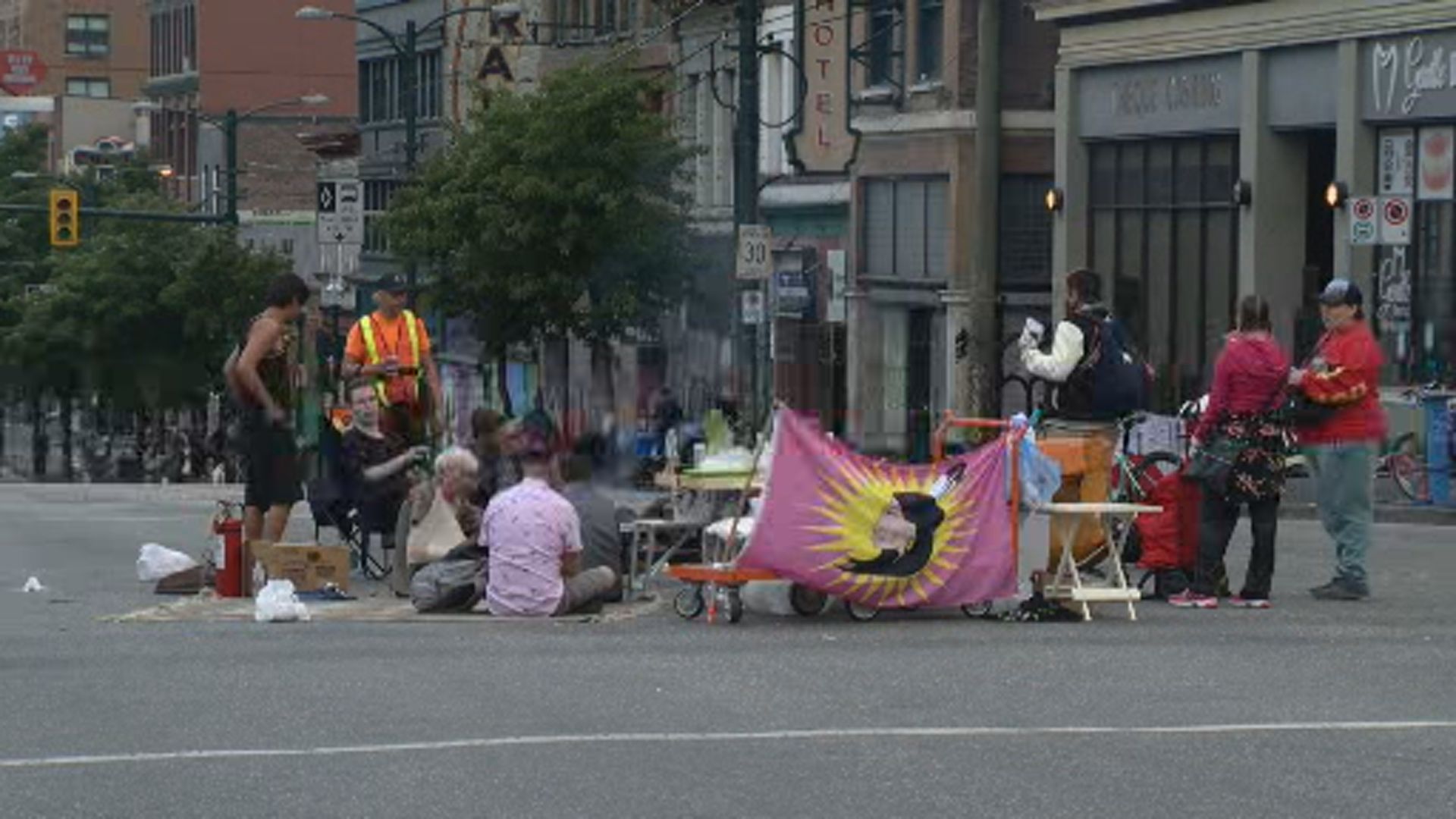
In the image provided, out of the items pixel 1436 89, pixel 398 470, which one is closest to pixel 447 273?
pixel 1436 89

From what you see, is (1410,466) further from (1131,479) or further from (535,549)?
(535,549)

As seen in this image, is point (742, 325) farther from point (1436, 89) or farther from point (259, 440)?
point (259, 440)

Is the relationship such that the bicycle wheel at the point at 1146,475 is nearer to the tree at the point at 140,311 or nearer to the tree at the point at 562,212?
the tree at the point at 562,212

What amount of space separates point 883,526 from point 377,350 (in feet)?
14.1

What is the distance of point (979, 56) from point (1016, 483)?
94.3 ft

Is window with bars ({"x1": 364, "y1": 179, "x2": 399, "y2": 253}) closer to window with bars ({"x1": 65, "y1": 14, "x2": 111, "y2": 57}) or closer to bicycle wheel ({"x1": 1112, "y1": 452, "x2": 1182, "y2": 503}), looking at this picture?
bicycle wheel ({"x1": 1112, "y1": 452, "x2": 1182, "y2": 503})

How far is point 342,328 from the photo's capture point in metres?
69.9

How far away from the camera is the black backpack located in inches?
694

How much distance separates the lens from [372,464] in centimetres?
1955

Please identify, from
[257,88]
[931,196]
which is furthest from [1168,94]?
[257,88]

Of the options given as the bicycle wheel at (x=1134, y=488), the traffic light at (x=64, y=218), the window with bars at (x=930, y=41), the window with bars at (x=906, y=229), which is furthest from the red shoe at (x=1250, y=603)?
the traffic light at (x=64, y=218)

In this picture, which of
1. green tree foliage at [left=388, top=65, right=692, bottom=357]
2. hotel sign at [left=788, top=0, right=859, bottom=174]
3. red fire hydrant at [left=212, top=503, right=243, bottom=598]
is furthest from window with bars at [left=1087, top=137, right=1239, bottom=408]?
red fire hydrant at [left=212, top=503, right=243, bottom=598]

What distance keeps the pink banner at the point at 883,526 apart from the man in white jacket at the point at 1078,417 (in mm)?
506

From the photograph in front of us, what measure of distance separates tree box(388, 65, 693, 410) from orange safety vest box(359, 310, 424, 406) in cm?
2869
